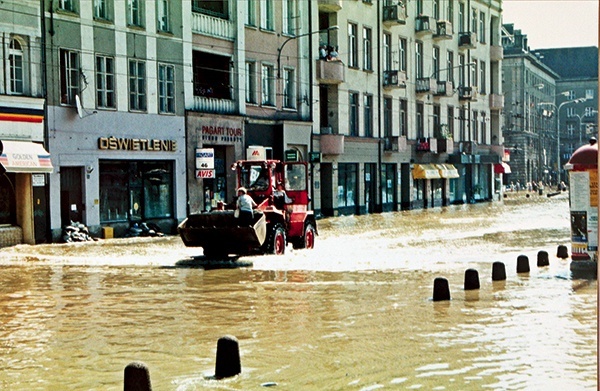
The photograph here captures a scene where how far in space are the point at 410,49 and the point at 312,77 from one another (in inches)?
530

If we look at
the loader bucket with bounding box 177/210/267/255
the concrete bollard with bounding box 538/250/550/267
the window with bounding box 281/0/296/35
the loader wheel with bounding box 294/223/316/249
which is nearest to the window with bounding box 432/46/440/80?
the window with bounding box 281/0/296/35

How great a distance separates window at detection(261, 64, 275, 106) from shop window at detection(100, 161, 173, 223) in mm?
7755

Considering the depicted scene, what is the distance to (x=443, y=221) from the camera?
4366 cm

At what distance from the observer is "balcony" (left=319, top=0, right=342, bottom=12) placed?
155 feet

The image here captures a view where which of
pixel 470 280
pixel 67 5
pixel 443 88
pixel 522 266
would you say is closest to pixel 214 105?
pixel 67 5

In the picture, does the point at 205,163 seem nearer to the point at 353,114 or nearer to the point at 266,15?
the point at 266,15

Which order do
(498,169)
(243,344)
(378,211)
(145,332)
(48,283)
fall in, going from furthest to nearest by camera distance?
(498,169) < (378,211) < (48,283) < (145,332) < (243,344)

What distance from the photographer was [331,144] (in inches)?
1866

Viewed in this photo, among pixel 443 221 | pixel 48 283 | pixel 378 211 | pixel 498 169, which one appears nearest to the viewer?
pixel 48 283

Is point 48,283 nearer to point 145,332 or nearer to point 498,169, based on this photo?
point 145,332

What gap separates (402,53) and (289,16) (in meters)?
14.2

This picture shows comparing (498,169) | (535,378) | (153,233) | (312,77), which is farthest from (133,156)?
(498,169)

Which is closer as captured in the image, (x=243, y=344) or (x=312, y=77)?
(x=243, y=344)

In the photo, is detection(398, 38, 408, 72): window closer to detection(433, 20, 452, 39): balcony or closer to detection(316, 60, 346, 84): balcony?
detection(433, 20, 452, 39): balcony
